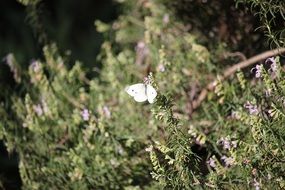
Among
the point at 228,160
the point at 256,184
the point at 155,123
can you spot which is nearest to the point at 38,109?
the point at 155,123

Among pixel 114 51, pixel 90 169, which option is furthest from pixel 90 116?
pixel 114 51

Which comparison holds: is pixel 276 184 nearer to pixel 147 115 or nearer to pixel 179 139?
pixel 179 139

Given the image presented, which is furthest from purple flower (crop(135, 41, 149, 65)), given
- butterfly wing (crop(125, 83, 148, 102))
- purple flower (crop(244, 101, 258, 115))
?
butterfly wing (crop(125, 83, 148, 102))

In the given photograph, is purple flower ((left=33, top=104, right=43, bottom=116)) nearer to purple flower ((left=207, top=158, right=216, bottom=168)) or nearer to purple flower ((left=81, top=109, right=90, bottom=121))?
purple flower ((left=81, top=109, right=90, bottom=121))

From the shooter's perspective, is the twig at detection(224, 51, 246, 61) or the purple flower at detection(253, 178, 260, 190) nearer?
the purple flower at detection(253, 178, 260, 190)

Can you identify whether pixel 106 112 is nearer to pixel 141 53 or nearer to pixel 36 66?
pixel 36 66

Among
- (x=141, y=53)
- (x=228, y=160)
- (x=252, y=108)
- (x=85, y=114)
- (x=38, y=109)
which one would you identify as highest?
(x=141, y=53)
